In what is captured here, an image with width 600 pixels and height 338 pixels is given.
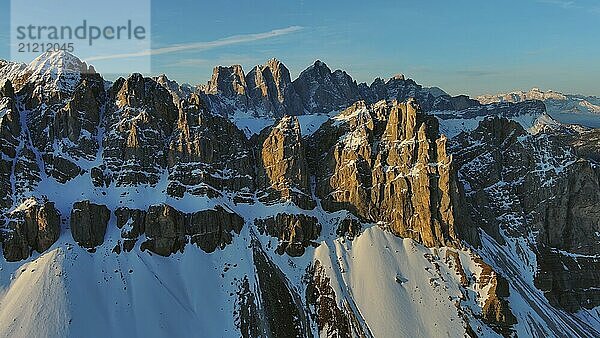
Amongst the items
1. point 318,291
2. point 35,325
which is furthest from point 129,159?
point 318,291

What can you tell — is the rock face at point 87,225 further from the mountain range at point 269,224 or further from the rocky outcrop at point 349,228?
the rocky outcrop at point 349,228

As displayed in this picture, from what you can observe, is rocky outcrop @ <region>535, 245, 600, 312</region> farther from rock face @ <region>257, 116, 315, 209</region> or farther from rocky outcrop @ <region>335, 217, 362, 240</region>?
rock face @ <region>257, 116, 315, 209</region>

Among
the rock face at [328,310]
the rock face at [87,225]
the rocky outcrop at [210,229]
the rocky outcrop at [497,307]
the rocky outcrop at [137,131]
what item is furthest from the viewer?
the rocky outcrop at [137,131]

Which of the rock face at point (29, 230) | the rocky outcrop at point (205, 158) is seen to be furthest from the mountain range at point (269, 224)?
the rocky outcrop at point (205, 158)

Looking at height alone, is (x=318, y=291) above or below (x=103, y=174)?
below

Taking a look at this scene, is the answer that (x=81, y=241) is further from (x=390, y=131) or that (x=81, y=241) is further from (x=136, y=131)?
(x=390, y=131)

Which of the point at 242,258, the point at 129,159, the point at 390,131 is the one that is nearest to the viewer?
the point at 242,258
